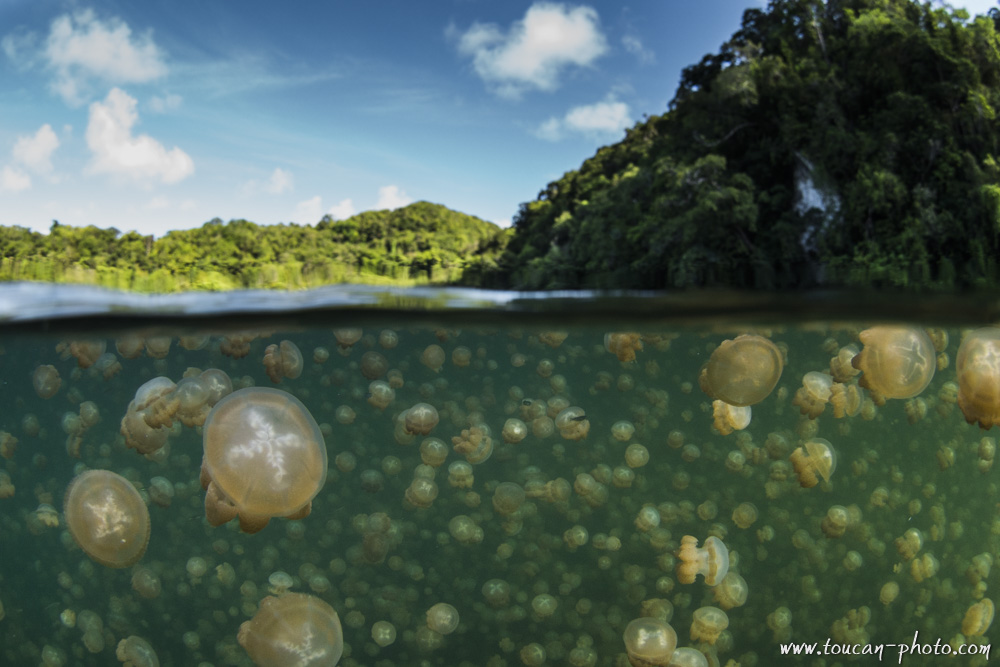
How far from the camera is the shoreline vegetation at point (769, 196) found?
6.95 m

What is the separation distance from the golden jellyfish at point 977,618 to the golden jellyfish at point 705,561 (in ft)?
8.37

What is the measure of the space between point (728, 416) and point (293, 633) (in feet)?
14.3

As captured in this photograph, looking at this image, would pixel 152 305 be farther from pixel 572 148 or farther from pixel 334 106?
pixel 572 148

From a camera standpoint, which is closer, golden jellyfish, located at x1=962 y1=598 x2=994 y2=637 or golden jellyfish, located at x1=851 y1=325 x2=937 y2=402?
golden jellyfish, located at x1=851 y1=325 x2=937 y2=402

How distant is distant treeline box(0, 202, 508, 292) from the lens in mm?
5438

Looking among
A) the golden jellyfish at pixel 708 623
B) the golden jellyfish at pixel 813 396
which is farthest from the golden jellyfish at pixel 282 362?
the golden jellyfish at pixel 813 396

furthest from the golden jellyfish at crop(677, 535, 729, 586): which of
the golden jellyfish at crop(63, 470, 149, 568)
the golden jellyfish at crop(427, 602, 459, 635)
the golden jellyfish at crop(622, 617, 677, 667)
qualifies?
the golden jellyfish at crop(63, 470, 149, 568)

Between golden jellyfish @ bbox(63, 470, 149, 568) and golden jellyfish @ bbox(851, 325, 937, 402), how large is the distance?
19.8 ft

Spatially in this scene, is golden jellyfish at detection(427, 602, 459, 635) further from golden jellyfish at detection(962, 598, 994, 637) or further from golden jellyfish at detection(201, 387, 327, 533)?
golden jellyfish at detection(962, 598, 994, 637)

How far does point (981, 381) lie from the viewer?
536cm

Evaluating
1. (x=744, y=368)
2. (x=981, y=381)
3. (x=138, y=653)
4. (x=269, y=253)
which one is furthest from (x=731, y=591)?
(x=269, y=253)

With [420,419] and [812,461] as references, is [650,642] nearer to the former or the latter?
[812,461]

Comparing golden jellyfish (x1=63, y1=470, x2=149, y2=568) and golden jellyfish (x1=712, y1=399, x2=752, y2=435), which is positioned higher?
golden jellyfish (x1=712, y1=399, x2=752, y2=435)

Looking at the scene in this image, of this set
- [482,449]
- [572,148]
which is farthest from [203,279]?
[572,148]
